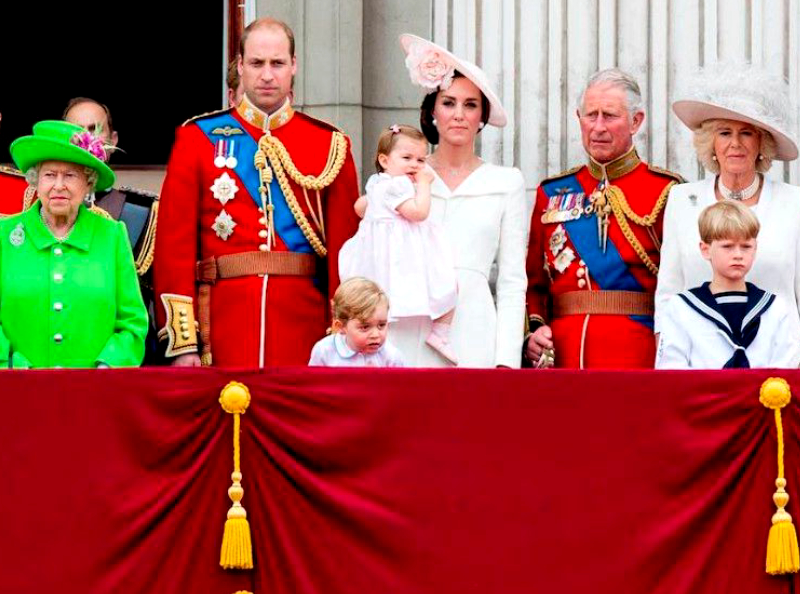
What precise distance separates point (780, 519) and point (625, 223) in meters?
1.73

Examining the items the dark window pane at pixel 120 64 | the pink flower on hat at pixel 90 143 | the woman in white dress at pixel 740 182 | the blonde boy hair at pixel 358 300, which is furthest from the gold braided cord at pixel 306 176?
the dark window pane at pixel 120 64

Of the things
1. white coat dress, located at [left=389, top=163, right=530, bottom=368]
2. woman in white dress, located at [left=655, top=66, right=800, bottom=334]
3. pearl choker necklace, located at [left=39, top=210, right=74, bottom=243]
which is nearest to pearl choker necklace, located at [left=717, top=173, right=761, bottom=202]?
woman in white dress, located at [left=655, top=66, right=800, bottom=334]

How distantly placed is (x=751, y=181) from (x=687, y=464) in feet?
4.81

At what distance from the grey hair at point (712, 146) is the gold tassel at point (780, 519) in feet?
4.50

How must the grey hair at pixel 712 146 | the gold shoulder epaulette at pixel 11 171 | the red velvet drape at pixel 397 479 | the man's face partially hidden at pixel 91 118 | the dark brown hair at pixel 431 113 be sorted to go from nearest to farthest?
the red velvet drape at pixel 397 479 → the grey hair at pixel 712 146 → the dark brown hair at pixel 431 113 → the gold shoulder epaulette at pixel 11 171 → the man's face partially hidden at pixel 91 118

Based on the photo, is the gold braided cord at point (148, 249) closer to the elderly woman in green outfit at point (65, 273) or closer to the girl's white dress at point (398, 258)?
the elderly woman in green outfit at point (65, 273)

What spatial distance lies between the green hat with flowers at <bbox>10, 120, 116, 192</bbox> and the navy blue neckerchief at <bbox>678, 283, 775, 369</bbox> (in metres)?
1.96

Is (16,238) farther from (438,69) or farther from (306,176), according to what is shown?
(438,69)

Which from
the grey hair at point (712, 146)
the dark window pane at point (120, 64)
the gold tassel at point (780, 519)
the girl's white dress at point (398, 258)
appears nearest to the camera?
the gold tassel at point (780, 519)

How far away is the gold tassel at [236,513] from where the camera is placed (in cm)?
656

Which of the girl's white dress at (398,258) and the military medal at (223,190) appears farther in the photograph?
the military medal at (223,190)

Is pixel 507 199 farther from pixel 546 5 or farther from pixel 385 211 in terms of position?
pixel 546 5

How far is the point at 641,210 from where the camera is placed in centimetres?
805

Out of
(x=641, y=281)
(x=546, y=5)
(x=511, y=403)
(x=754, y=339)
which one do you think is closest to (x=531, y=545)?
(x=511, y=403)
